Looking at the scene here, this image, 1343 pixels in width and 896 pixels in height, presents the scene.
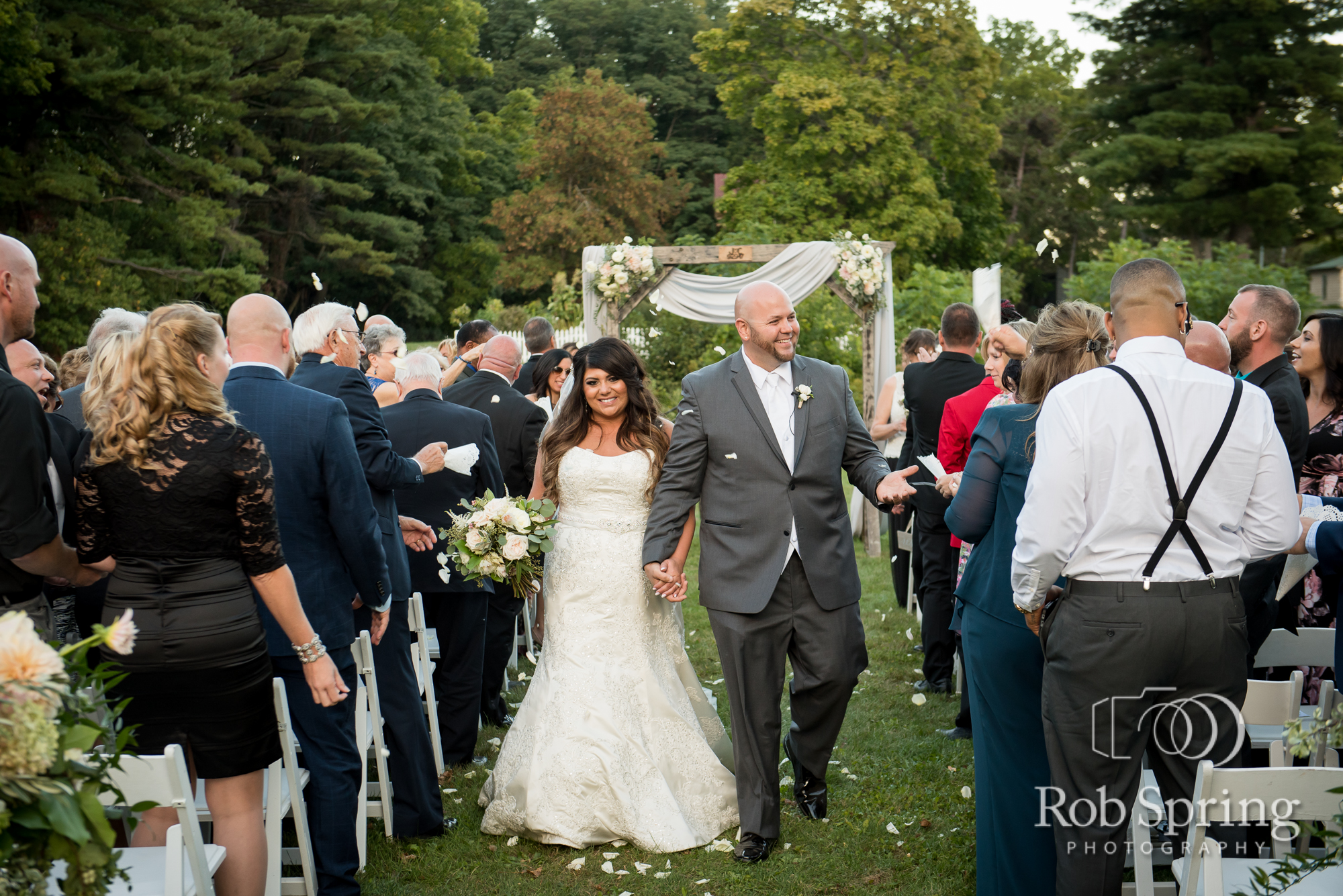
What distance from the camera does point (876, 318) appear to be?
1210 centimetres

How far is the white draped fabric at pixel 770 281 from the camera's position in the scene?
12117 mm

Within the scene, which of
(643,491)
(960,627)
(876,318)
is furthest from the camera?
(876,318)

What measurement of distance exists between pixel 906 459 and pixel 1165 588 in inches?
178

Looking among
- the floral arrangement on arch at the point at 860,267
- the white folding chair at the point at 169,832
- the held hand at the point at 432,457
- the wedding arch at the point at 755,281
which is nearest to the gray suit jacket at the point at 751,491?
the held hand at the point at 432,457

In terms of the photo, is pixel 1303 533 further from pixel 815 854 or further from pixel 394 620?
pixel 394 620

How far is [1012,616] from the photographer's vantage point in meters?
3.58

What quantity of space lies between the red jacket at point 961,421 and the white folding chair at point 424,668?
2.66 m

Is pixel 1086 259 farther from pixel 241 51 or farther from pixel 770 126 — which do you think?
pixel 241 51

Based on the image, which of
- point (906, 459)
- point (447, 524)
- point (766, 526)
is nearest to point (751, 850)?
point (766, 526)

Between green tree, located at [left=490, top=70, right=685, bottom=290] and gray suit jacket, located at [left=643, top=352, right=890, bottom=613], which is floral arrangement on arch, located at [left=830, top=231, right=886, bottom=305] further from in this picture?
green tree, located at [left=490, top=70, right=685, bottom=290]

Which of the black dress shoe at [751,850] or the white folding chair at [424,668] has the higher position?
the white folding chair at [424,668]

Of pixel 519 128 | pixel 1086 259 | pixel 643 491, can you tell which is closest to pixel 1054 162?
pixel 1086 259

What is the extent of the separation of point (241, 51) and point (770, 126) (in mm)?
13861

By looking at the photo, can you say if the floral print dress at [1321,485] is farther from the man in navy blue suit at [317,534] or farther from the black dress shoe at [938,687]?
the man in navy blue suit at [317,534]
